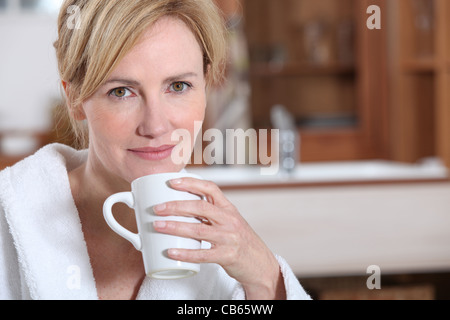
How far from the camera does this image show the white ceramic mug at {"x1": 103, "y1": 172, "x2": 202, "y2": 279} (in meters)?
0.36

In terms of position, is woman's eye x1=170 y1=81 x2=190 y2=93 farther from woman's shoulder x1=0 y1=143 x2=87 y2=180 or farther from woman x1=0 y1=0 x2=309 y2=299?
woman's shoulder x1=0 y1=143 x2=87 y2=180

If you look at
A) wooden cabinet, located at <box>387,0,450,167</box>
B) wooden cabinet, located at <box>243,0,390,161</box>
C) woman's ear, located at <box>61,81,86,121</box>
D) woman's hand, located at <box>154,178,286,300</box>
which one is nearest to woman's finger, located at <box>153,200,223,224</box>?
woman's hand, located at <box>154,178,286,300</box>

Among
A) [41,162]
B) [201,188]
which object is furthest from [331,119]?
[201,188]

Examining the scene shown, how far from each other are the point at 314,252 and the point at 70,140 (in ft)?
3.29

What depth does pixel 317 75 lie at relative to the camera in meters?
2.39

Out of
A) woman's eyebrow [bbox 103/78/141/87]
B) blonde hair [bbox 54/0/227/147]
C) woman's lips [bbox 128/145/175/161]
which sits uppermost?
blonde hair [bbox 54/0/227/147]

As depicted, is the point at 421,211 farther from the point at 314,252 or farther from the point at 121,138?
the point at 121,138

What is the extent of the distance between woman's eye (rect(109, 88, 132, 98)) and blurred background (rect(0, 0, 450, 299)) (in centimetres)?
106

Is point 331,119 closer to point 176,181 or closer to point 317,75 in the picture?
point 317,75

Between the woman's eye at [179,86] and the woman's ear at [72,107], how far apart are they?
8cm

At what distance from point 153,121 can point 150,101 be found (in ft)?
0.04

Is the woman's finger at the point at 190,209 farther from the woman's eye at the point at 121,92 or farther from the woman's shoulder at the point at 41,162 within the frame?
the woman's shoulder at the point at 41,162

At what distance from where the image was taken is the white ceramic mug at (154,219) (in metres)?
0.36
